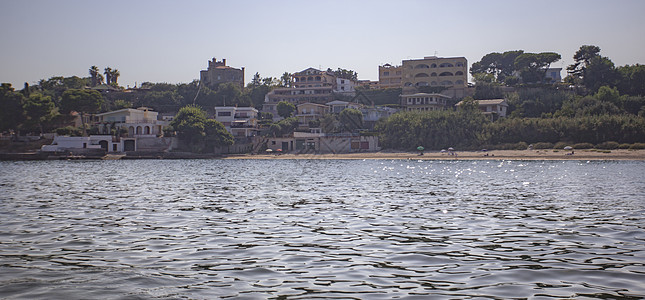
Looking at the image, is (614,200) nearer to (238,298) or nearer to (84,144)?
(238,298)

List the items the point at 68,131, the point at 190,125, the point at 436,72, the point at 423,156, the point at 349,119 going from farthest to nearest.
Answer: the point at 436,72, the point at 349,119, the point at 68,131, the point at 190,125, the point at 423,156

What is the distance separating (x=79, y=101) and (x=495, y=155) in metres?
69.0

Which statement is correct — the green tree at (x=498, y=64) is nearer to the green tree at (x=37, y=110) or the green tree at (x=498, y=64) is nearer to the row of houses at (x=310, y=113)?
the row of houses at (x=310, y=113)

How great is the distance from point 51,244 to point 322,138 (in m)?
82.3

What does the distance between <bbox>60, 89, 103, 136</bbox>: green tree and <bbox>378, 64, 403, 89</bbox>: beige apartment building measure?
7093 cm

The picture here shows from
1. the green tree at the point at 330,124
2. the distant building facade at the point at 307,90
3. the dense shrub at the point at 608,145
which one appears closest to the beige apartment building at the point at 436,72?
the distant building facade at the point at 307,90

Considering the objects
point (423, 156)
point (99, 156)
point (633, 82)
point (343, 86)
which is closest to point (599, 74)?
point (633, 82)

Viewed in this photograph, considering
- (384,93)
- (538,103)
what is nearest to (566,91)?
(538,103)

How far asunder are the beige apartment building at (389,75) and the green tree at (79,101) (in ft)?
233

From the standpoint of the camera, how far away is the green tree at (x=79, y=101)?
93.2 m

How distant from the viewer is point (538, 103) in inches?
3844

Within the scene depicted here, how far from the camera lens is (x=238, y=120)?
345 feet

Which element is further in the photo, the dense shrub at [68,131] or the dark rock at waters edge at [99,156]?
the dense shrub at [68,131]

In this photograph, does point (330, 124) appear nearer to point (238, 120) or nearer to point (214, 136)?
point (238, 120)
